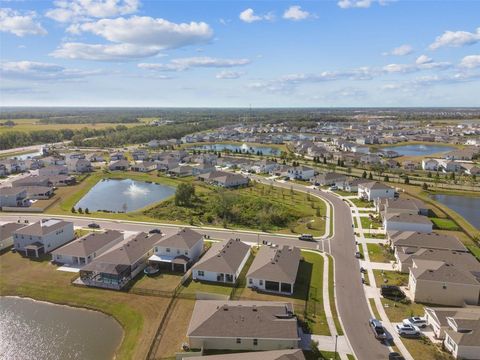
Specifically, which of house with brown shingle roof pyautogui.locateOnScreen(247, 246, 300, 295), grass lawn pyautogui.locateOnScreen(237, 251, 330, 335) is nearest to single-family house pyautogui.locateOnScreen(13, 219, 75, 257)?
grass lawn pyautogui.locateOnScreen(237, 251, 330, 335)

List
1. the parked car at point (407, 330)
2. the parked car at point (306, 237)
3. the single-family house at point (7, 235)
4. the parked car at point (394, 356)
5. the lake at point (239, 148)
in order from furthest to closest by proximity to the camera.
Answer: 1. the lake at point (239, 148)
2. the parked car at point (306, 237)
3. the single-family house at point (7, 235)
4. the parked car at point (407, 330)
5. the parked car at point (394, 356)

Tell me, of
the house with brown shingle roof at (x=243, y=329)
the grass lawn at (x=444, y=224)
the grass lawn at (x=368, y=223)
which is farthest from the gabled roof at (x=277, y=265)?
the grass lawn at (x=444, y=224)

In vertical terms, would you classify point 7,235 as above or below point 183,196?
below

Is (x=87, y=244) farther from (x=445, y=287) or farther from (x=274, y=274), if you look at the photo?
(x=445, y=287)

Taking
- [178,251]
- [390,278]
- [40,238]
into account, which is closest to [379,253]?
[390,278]

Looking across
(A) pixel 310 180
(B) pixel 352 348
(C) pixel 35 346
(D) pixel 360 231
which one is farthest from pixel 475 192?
(C) pixel 35 346

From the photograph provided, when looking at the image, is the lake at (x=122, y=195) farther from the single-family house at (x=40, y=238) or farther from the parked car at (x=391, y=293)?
the parked car at (x=391, y=293)

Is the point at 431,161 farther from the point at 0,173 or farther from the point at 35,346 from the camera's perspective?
the point at 0,173

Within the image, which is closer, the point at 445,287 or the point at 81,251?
the point at 445,287
